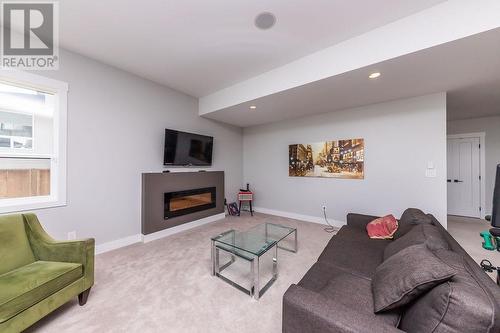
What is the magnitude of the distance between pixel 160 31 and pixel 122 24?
37 cm

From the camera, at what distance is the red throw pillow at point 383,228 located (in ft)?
7.64

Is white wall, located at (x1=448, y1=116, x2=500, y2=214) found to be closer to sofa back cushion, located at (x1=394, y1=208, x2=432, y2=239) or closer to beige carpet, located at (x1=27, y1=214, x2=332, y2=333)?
sofa back cushion, located at (x1=394, y1=208, x2=432, y2=239)

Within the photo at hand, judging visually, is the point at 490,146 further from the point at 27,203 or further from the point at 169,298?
the point at 27,203

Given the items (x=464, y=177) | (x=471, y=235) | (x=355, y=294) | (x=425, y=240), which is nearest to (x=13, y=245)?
(x=355, y=294)

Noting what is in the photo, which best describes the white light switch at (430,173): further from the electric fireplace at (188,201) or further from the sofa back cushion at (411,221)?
the electric fireplace at (188,201)

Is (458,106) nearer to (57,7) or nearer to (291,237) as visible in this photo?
(291,237)

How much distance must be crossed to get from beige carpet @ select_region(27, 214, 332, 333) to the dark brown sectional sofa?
1.93 ft

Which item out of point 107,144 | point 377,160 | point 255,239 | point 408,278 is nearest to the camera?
point 408,278

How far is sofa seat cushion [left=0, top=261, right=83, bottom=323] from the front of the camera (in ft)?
4.07

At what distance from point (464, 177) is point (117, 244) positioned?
7376mm

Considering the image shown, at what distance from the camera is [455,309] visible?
0.77m

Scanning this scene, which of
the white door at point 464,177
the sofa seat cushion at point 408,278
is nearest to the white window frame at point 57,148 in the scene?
the sofa seat cushion at point 408,278

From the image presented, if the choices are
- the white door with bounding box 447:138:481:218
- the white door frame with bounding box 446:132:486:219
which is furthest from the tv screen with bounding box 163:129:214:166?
the white door frame with bounding box 446:132:486:219

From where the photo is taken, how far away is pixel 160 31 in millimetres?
2146
